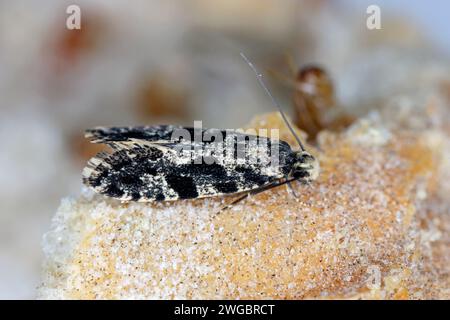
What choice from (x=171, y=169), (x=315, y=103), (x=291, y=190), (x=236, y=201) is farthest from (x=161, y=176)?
(x=315, y=103)

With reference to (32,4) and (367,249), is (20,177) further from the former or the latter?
(367,249)

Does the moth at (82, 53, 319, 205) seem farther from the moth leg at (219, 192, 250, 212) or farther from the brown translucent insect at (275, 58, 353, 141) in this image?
the brown translucent insect at (275, 58, 353, 141)

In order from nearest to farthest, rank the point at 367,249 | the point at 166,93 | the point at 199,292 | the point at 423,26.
Answer: 1. the point at 199,292
2. the point at 367,249
3. the point at 166,93
4. the point at 423,26

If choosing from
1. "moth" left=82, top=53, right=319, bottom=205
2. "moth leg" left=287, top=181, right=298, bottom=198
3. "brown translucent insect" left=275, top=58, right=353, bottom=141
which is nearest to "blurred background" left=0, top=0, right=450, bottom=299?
"brown translucent insect" left=275, top=58, right=353, bottom=141

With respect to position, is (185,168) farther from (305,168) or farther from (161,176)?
(305,168)

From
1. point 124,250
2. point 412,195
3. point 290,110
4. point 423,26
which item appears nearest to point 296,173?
point 412,195

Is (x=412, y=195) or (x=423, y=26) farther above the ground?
(x=423, y=26)

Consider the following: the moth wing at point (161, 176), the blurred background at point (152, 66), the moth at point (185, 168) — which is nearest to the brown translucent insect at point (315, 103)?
the blurred background at point (152, 66)
